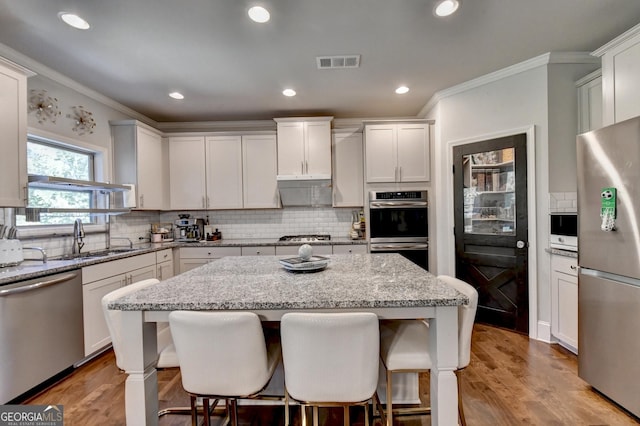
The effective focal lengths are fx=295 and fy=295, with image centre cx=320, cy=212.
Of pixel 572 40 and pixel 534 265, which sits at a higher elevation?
pixel 572 40

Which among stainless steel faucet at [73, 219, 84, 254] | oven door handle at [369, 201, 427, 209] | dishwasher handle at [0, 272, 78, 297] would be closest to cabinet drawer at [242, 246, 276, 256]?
oven door handle at [369, 201, 427, 209]

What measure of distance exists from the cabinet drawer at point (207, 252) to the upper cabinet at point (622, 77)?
150 inches

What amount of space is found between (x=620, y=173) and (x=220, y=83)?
3316 millimetres

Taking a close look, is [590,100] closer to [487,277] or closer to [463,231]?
[463,231]

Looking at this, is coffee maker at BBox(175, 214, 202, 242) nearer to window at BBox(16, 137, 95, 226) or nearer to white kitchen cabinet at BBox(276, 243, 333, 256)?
window at BBox(16, 137, 95, 226)

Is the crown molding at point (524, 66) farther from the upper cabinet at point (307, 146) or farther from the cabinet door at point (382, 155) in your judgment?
the upper cabinet at point (307, 146)

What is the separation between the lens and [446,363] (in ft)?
4.25

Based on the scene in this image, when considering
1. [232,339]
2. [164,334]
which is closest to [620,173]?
[232,339]

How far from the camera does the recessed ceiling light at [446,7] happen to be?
1.93 metres

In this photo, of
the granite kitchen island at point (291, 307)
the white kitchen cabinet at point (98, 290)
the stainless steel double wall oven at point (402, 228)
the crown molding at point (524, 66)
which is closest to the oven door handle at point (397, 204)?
the stainless steel double wall oven at point (402, 228)

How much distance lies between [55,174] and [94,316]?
4.91 feet

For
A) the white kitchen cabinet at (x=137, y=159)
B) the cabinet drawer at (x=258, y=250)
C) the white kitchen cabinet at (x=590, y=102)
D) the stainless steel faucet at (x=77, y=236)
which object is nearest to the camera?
the white kitchen cabinet at (x=590, y=102)

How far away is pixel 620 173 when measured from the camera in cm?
172

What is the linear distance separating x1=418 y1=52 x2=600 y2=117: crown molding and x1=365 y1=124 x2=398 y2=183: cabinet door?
0.74 meters
